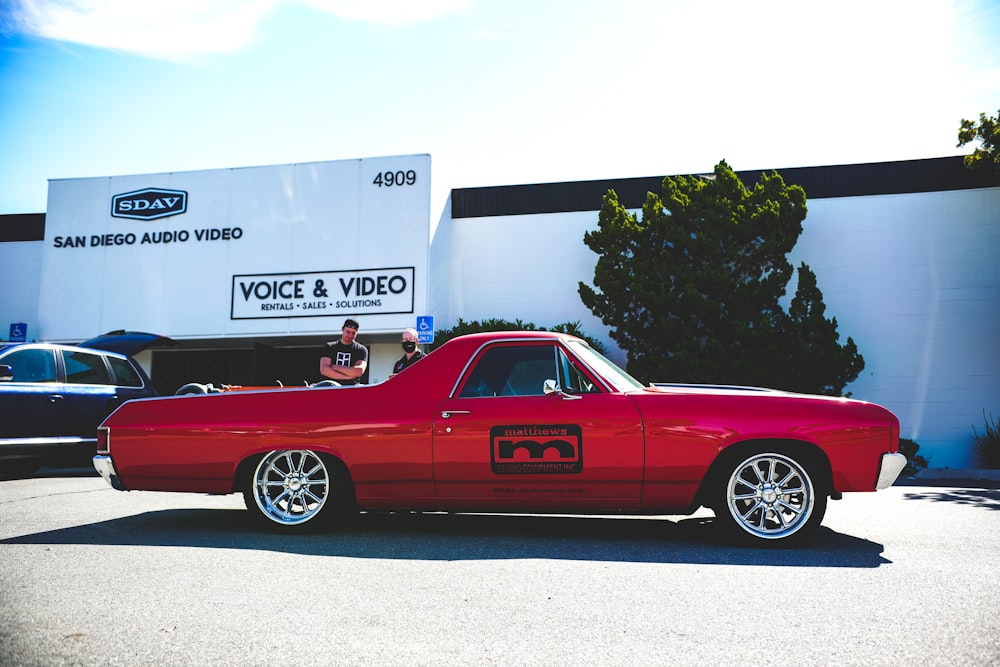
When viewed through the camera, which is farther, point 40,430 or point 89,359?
point 89,359

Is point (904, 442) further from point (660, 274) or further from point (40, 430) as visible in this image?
point (40, 430)

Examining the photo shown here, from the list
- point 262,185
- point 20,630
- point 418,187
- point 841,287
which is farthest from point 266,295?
point 20,630

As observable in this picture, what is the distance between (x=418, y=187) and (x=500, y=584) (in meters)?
15.0

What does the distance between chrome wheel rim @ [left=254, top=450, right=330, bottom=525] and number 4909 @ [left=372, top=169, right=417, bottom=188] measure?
524 inches

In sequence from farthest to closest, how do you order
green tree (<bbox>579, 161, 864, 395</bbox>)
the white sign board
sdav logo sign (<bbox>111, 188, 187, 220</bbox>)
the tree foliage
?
1. sdav logo sign (<bbox>111, 188, 187, 220</bbox>)
2. the white sign board
3. the tree foliage
4. green tree (<bbox>579, 161, 864, 395</bbox>)

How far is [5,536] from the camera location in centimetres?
520

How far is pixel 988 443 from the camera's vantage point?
15586 mm

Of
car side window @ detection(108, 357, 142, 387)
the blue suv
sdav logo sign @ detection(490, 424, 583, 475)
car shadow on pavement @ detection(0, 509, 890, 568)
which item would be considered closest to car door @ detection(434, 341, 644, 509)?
sdav logo sign @ detection(490, 424, 583, 475)

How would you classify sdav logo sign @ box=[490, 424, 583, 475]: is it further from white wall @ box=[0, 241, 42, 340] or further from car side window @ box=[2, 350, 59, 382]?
white wall @ box=[0, 241, 42, 340]

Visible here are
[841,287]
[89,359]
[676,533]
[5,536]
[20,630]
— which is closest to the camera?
[20,630]

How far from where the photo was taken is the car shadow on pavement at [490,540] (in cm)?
468

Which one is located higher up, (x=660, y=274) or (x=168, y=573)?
(x=660, y=274)

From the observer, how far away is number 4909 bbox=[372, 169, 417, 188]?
59.6 ft

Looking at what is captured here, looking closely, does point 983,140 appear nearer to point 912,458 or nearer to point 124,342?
point 912,458
